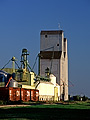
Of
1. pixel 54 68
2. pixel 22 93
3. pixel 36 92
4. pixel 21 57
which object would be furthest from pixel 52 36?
pixel 22 93

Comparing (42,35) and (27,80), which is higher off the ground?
(42,35)

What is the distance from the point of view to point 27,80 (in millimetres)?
82312

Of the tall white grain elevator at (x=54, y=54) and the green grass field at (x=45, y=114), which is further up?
the tall white grain elevator at (x=54, y=54)

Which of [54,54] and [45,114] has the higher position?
[54,54]

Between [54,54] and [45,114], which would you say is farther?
[54,54]

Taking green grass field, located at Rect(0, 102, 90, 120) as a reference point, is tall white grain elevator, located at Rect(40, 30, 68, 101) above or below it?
above

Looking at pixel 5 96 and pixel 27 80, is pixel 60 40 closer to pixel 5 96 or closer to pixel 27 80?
pixel 27 80

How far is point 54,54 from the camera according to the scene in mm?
118688

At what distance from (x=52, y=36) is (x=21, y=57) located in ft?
77.9

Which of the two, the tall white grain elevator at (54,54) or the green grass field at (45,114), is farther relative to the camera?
the tall white grain elevator at (54,54)

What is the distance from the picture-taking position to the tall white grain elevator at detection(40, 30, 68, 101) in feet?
385

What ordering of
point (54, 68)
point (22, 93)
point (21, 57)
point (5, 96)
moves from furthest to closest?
point (54, 68) → point (21, 57) → point (22, 93) → point (5, 96)

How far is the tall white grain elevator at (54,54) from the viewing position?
385 feet

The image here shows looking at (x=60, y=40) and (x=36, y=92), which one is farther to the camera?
(x=60, y=40)
